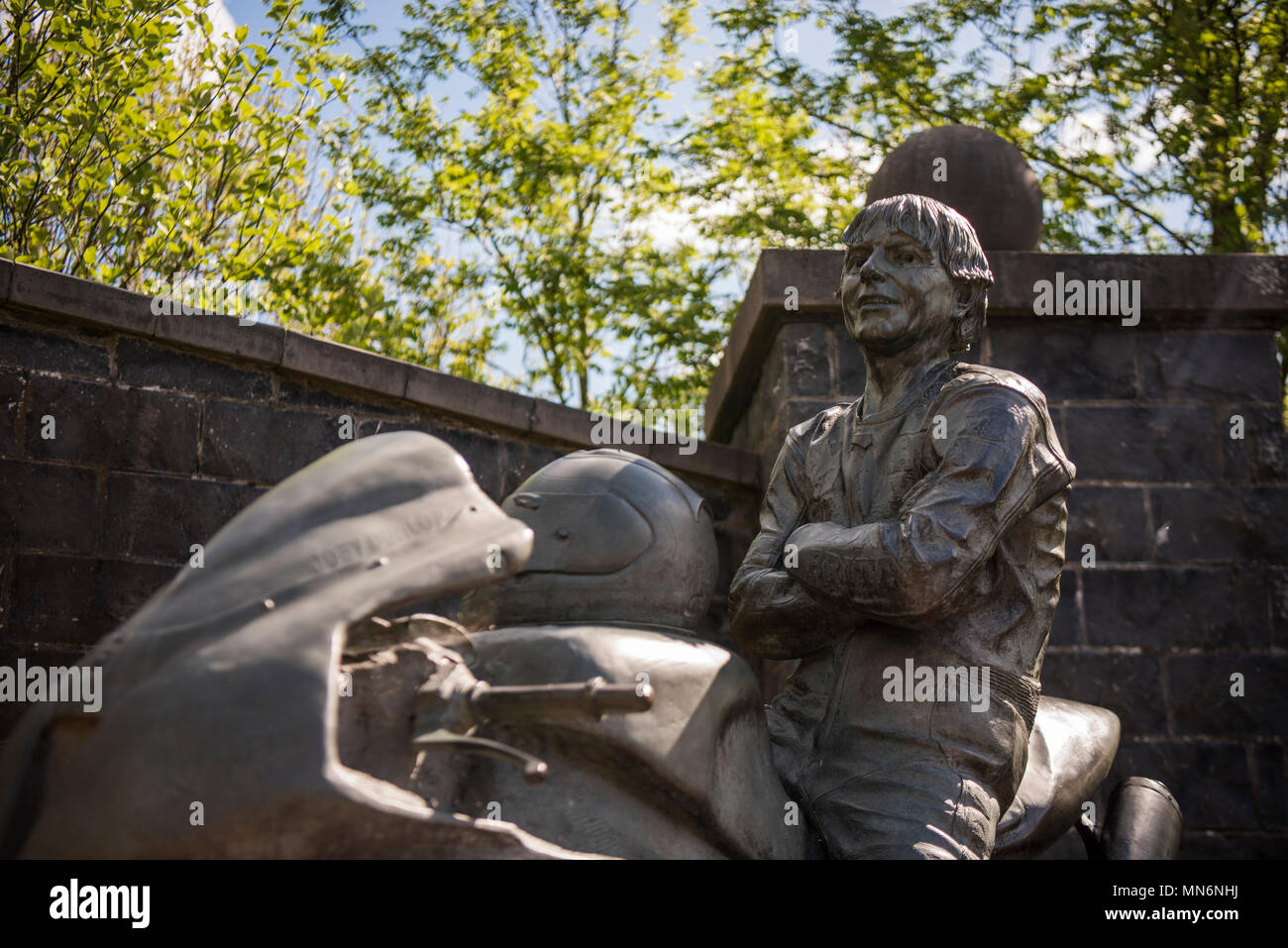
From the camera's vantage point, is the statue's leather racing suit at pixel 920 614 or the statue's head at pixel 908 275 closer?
the statue's leather racing suit at pixel 920 614

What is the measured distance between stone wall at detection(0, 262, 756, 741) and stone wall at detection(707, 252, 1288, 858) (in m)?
1.72

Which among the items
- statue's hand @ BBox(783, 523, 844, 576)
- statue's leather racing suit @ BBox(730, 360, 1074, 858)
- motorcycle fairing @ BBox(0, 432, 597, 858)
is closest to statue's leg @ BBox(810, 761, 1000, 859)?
statue's leather racing suit @ BBox(730, 360, 1074, 858)

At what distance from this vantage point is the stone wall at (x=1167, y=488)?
19.1ft

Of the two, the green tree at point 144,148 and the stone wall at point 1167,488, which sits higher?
the green tree at point 144,148

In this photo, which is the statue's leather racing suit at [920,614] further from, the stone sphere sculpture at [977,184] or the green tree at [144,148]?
the green tree at [144,148]

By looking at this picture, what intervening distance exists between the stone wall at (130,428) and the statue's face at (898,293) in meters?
2.72

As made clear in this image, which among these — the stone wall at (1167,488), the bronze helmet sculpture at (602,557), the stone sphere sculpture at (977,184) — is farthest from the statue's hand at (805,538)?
the stone sphere sculpture at (977,184)

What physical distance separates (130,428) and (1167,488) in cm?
432

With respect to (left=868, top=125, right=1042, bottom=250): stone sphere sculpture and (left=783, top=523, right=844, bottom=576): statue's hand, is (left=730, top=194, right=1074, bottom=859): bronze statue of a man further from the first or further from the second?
(left=868, top=125, right=1042, bottom=250): stone sphere sculpture

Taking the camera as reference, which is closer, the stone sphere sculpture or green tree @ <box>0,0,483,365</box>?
the stone sphere sculpture

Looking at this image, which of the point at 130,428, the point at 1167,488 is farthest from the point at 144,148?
the point at 1167,488

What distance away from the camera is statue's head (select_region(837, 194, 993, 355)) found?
3607 mm

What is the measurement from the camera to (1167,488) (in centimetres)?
611
